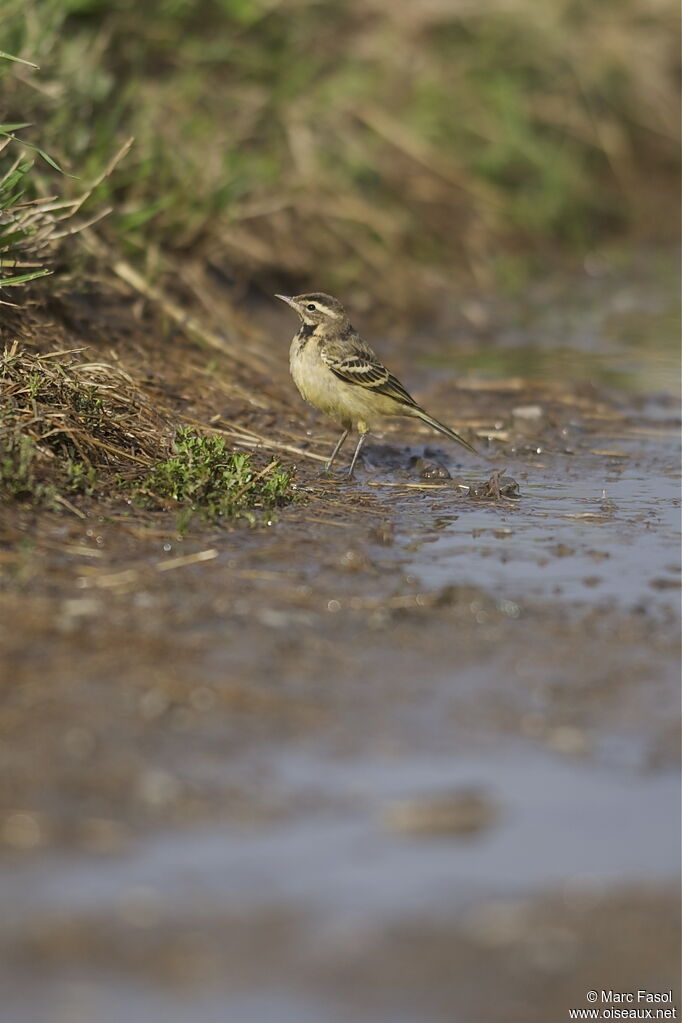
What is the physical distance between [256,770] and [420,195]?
10.5 m

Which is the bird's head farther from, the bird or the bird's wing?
the bird's wing

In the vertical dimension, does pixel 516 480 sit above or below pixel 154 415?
below

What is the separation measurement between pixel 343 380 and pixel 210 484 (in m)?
1.45

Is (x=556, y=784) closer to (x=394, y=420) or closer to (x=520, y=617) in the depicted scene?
(x=520, y=617)

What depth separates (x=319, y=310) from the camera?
811 centimetres

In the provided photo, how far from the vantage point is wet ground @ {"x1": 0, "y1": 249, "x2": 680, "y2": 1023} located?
314 centimetres

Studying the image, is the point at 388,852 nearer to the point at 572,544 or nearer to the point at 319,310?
the point at 572,544

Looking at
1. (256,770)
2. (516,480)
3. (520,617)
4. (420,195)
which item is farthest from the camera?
(420,195)

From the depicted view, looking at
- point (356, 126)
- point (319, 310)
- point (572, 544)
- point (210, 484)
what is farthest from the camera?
point (356, 126)

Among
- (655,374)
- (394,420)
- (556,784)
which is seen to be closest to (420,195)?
(655,374)

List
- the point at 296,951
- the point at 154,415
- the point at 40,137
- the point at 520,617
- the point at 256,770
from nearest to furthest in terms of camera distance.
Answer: the point at 296,951, the point at 256,770, the point at 520,617, the point at 154,415, the point at 40,137

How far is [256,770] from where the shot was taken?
3.99 m

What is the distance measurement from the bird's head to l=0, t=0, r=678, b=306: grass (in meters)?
1.37

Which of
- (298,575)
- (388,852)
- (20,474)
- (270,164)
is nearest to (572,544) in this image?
(298,575)
